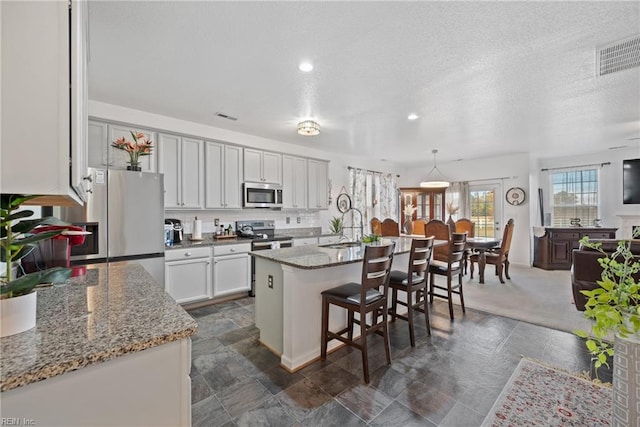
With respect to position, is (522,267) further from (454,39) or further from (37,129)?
(37,129)

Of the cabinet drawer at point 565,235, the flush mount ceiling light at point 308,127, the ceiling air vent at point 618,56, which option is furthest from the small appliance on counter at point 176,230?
the cabinet drawer at point 565,235

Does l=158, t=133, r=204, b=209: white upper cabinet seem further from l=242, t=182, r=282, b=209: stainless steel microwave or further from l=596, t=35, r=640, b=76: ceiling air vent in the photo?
l=596, t=35, r=640, b=76: ceiling air vent

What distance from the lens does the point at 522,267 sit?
6258 mm

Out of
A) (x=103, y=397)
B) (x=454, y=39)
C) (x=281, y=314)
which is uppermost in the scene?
(x=454, y=39)

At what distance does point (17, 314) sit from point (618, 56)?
13.6 feet

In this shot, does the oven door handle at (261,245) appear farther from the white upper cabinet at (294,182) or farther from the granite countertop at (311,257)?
the granite countertop at (311,257)

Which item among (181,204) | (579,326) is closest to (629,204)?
(579,326)

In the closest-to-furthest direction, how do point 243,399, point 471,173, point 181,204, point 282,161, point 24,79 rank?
point 24,79
point 243,399
point 181,204
point 282,161
point 471,173

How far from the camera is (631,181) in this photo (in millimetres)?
5570

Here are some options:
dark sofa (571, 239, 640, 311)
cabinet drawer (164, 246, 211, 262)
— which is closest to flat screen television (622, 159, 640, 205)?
dark sofa (571, 239, 640, 311)

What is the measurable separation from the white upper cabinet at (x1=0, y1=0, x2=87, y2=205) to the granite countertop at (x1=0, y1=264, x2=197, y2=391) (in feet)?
1.51

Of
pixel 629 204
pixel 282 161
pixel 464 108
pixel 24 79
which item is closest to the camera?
pixel 24 79

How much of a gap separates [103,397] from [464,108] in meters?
4.18

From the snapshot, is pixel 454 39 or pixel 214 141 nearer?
pixel 454 39
